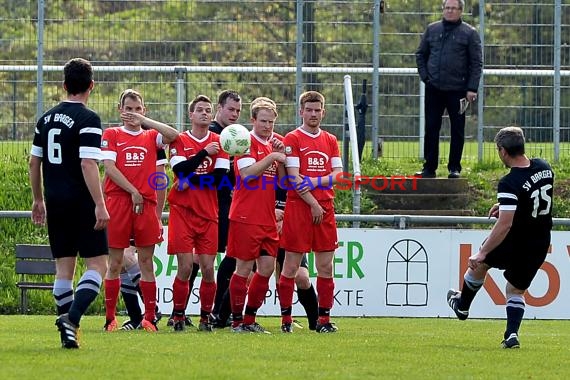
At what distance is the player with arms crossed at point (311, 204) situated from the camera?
1195cm

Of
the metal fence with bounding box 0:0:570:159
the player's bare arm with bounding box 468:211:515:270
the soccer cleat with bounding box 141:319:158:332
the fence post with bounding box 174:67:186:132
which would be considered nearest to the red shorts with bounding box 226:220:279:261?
the soccer cleat with bounding box 141:319:158:332

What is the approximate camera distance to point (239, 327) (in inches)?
475

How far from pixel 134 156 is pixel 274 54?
6.99 m

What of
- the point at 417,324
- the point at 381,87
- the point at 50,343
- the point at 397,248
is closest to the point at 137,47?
the point at 381,87

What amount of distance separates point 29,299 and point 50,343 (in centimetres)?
616

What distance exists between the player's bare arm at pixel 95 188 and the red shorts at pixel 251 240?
2344 millimetres

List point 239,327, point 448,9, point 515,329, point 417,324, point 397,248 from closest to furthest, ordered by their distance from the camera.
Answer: point 515,329, point 239,327, point 417,324, point 397,248, point 448,9

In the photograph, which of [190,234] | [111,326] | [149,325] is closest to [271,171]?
[190,234]

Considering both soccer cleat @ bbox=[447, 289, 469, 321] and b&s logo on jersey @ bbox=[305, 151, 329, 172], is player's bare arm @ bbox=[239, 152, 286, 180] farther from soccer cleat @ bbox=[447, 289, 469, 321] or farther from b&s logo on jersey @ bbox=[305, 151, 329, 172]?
soccer cleat @ bbox=[447, 289, 469, 321]

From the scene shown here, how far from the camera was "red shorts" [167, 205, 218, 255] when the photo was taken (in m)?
11.9

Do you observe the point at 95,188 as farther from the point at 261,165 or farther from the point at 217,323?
the point at 217,323

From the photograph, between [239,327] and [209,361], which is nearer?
[209,361]

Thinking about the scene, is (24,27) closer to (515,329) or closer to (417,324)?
(417,324)

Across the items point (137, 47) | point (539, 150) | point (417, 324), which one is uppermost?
A: point (137, 47)
